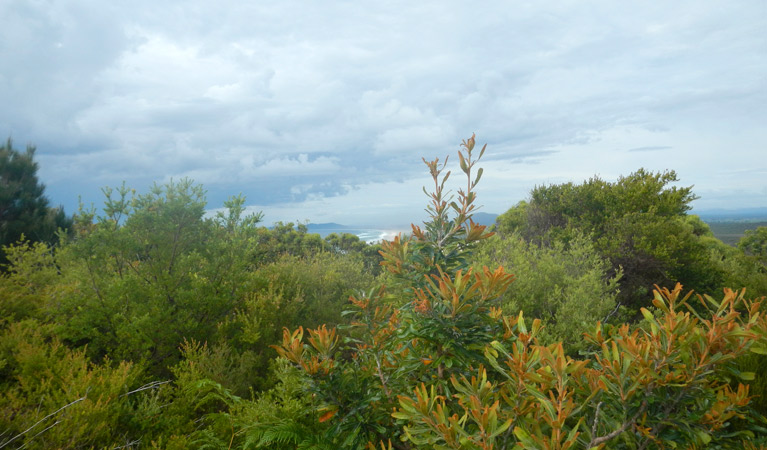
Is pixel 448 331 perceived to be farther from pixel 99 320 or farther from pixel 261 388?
pixel 99 320

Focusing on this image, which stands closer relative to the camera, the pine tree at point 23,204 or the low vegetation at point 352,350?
the low vegetation at point 352,350

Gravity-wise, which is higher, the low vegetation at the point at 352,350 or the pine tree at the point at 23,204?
the pine tree at the point at 23,204

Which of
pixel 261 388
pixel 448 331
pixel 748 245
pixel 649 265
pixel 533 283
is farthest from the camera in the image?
pixel 748 245

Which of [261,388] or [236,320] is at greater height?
[236,320]


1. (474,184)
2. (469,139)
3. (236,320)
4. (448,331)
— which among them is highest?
(469,139)

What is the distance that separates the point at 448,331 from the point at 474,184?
102 centimetres

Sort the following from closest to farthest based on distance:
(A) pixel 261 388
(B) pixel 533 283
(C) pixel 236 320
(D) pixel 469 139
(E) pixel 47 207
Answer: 1. (D) pixel 469 139
2. (A) pixel 261 388
3. (C) pixel 236 320
4. (B) pixel 533 283
5. (E) pixel 47 207

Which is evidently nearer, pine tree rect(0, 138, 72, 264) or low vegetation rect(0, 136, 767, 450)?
low vegetation rect(0, 136, 767, 450)

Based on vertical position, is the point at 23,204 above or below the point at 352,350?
above

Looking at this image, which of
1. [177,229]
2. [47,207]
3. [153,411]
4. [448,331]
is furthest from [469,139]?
[47,207]

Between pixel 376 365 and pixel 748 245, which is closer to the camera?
pixel 376 365

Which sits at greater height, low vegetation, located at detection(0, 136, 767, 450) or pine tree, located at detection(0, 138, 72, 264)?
pine tree, located at detection(0, 138, 72, 264)

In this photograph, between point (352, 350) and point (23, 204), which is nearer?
point (352, 350)

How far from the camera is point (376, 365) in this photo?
2744mm
